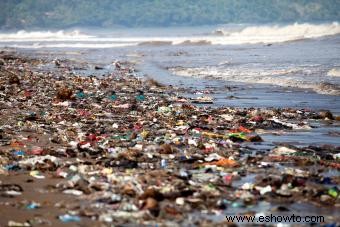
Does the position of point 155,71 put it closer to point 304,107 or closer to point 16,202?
point 304,107

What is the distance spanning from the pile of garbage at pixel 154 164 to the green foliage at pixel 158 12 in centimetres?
9011

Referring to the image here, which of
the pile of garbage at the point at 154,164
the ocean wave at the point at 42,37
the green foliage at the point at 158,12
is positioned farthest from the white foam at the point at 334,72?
the green foliage at the point at 158,12

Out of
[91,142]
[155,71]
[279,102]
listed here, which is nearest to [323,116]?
[279,102]

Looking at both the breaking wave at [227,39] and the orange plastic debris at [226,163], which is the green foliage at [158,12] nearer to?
the breaking wave at [227,39]

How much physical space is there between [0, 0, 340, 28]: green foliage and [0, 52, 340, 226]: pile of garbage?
9011 centimetres

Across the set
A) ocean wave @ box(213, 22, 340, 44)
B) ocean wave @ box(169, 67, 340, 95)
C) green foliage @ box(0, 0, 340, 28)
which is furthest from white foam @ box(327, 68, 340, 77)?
green foliage @ box(0, 0, 340, 28)

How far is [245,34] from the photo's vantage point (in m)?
62.2

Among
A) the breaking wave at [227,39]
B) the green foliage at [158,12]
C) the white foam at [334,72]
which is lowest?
the breaking wave at [227,39]

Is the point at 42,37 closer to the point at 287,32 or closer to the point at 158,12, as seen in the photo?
the point at 287,32

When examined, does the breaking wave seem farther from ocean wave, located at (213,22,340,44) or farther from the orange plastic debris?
the orange plastic debris

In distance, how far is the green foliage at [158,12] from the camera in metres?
99.9

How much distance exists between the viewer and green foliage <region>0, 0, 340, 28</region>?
328ft

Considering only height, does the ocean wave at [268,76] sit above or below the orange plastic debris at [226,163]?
below

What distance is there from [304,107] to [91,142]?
529cm
